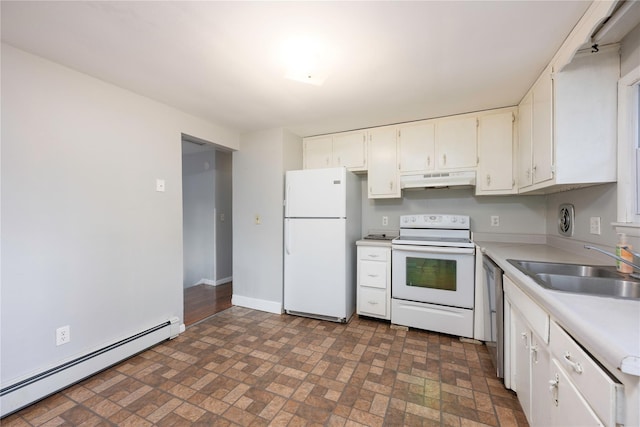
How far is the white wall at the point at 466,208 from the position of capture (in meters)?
2.75

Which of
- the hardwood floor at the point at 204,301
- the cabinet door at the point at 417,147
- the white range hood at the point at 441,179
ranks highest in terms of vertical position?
the cabinet door at the point at 417,147

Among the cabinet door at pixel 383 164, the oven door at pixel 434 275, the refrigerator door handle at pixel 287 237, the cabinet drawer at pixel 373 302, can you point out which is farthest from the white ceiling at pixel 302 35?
the cabinet drawer at pixel 373 302

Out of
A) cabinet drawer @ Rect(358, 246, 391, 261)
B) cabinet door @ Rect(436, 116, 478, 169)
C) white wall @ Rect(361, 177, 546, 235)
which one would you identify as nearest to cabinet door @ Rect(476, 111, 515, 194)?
cabinet door @ Rect(436, 116, 478, 169)

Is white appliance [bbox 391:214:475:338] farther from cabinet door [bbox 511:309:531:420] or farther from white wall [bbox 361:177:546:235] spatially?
cabinet door [bbox 511:309:531:420]

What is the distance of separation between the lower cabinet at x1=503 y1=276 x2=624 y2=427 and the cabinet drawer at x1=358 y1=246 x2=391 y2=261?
4.00 ft

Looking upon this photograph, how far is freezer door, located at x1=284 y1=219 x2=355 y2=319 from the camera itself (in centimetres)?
285

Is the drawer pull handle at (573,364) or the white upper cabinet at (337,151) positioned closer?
the drawer pull handle at (573,364)

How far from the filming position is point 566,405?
925 mm

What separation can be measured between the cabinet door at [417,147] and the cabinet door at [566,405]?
2.16 m

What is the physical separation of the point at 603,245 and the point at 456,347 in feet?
4.40

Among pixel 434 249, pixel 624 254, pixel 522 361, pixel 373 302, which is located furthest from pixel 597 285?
pixel 373 302

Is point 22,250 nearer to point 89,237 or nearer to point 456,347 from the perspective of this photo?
point 89,237

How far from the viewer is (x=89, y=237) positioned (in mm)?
1938

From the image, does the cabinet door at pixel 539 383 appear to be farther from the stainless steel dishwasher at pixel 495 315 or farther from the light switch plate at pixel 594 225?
the light switch plate at pixel 594 225
